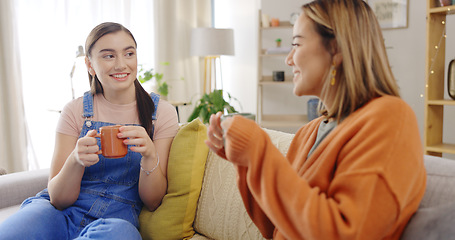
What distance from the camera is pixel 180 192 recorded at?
5.18ft

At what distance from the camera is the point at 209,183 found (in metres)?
1.61

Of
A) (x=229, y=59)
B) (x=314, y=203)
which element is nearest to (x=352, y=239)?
(x=314, y=203)

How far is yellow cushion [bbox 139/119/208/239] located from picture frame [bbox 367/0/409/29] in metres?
3.42

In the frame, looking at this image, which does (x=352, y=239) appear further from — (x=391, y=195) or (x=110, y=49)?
(x=110, y=49)

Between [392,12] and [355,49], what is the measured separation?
3.89 meters

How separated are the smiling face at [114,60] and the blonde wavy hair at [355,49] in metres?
0.86

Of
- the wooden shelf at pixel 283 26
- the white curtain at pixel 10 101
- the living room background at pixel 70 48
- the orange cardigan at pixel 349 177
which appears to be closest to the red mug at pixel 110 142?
the orange cardigan at pixel 349 177

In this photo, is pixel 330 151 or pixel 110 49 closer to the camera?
pixel 330 151

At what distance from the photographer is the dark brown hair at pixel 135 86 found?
5.17ft

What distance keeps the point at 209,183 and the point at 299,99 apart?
362cm

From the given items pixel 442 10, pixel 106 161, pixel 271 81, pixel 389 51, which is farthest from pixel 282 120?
pixel 106 161

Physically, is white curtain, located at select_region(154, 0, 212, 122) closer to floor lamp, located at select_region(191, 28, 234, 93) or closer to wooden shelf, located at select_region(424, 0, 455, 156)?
floor lamp, located at select_region(191, 28, 234, 93)

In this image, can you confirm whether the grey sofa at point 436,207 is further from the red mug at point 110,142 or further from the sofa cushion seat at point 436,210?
the red mug at point 110,142

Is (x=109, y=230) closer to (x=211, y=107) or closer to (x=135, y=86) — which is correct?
(x=135, y=86)
